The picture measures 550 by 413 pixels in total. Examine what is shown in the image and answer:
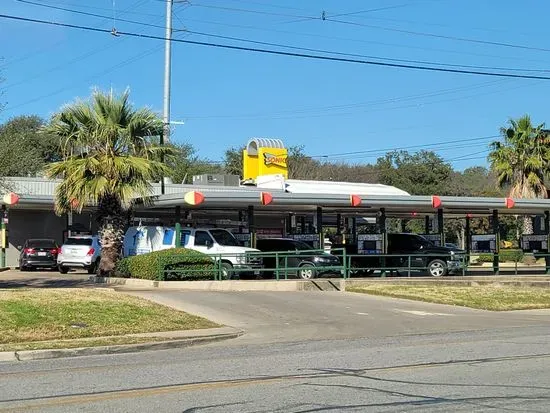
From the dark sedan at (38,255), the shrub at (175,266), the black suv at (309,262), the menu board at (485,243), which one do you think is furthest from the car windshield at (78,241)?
the menu board at (485,243)

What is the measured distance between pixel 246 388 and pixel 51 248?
997 inches

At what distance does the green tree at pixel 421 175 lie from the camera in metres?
80.5

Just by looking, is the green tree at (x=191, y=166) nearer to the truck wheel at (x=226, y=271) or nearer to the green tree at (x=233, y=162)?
the green tree at (x=233, y=162)

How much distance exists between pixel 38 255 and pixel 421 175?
189ft

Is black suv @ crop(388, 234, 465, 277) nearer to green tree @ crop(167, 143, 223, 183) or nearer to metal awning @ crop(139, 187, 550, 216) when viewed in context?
metal awning @ crop(139, 187, 550, 216)

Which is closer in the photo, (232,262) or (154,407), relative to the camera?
(154,407)

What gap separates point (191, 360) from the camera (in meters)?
10.8

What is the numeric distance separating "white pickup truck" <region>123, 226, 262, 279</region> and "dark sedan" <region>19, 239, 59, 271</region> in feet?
21.6

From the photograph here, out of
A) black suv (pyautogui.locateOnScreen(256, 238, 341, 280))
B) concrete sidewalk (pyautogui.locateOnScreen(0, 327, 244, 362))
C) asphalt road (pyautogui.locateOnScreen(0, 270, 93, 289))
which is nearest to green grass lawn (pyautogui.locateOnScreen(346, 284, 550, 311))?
black suv (pyautogui.locateOnScreen(256, 238, 341, 280))

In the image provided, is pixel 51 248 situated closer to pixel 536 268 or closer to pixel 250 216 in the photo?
pixel 250 216

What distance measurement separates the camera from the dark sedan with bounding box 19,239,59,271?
31344mm

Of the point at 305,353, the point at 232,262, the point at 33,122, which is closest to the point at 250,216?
the point at 232,262

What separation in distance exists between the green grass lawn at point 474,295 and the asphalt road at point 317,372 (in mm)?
3742

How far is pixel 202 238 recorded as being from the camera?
997 inches
